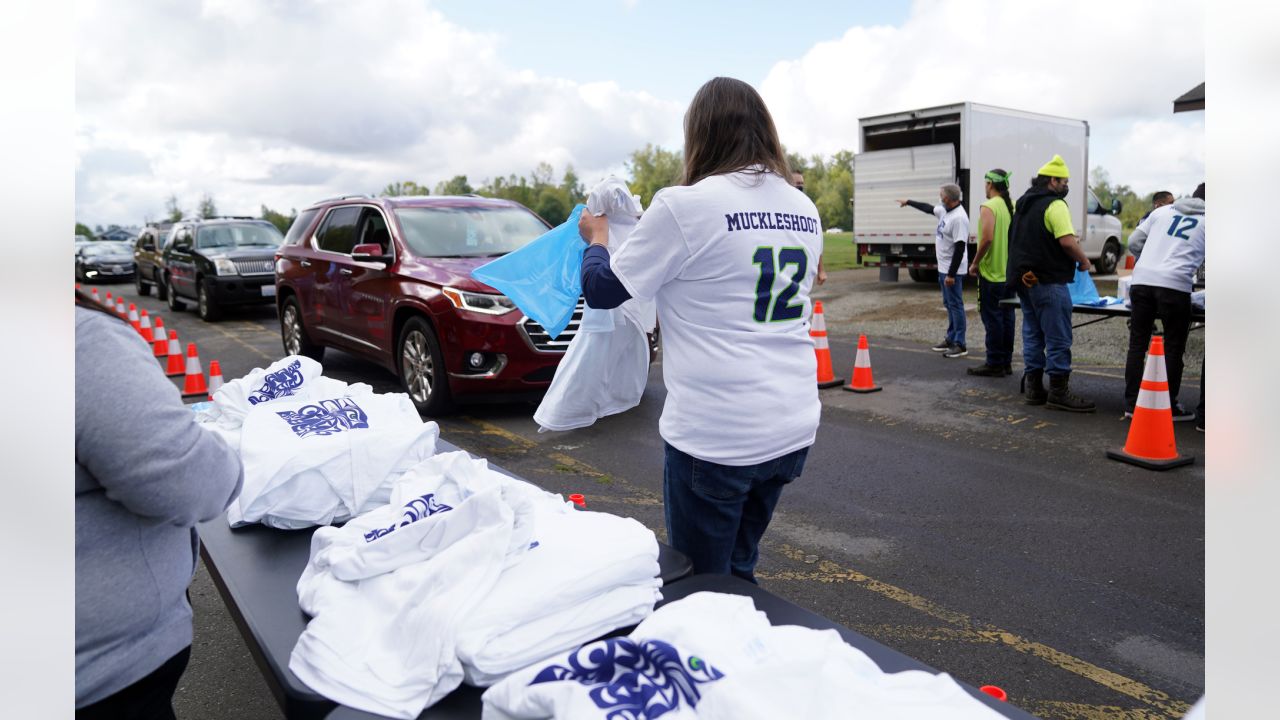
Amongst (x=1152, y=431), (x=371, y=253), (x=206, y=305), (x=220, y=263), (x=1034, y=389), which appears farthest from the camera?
(x=206, y=305)

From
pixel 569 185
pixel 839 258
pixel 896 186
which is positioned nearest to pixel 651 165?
pixel 569 185

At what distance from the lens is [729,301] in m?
2.55

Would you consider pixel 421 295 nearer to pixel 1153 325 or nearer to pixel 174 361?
pixel 174 361

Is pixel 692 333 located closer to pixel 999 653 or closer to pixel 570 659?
pixel 570 659

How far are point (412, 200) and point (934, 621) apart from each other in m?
6.71

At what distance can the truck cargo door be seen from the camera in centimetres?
1728

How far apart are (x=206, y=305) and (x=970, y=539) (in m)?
15.5

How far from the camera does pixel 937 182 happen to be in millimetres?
17359

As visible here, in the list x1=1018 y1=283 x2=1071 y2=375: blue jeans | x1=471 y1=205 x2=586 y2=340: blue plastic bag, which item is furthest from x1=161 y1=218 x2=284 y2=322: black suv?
x1=471 y1=205 x2=586 y2=340: blue plastic bag

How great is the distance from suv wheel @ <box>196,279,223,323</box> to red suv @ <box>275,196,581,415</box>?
272 inches

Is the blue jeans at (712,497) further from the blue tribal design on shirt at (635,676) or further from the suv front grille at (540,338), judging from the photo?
the suv front grille at (540,338)

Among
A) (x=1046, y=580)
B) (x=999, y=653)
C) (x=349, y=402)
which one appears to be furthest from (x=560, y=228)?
(x=1046, y=580)

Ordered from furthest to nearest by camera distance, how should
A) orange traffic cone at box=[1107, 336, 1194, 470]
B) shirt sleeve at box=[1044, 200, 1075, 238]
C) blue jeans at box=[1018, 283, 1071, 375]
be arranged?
blue jeans at box=[1018, 283, 1071, 375] → shirt sleeve at box=[1044, 200, 1075, 238] → orange traffic cone at box=[1107, 336, 1194, 470]

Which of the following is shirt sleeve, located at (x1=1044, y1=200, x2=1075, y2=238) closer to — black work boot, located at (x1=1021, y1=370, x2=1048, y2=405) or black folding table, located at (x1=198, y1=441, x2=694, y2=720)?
black work boot, located at (x1=1021, y1=370, x2=1048, y2=405)
